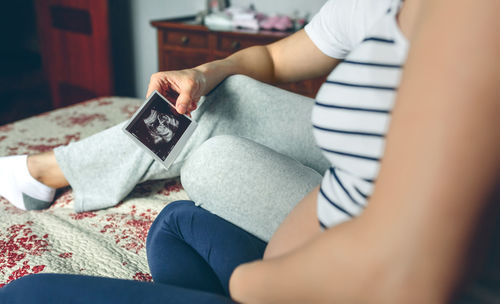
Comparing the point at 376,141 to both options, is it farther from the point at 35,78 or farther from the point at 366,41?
the point at 35,78

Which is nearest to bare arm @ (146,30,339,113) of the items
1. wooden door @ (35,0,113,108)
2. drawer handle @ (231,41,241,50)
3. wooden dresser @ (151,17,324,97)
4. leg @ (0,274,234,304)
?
leg @ (0,274,234,304)

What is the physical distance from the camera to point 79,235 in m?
0.99

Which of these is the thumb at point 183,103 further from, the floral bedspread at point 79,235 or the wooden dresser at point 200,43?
the wooden dresser at point 200,43

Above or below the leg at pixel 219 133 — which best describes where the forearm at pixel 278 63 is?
above

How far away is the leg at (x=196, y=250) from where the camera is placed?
71 cm

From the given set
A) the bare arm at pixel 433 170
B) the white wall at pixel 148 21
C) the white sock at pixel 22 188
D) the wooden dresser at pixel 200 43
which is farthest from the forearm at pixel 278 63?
the white wall at pixel 148 21

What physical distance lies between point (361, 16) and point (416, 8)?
0.36 meters

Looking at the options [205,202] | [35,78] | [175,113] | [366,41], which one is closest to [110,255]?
[205,202]

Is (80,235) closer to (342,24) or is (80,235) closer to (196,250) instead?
(196,250)

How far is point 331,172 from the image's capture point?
0.60 meters

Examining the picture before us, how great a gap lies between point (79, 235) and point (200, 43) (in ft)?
6.05

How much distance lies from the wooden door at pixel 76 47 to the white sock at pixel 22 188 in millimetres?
1951

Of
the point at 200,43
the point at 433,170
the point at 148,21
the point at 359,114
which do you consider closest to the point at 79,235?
the point at 359,114

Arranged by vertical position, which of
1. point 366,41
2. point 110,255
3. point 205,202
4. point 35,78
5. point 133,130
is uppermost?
point 366,41
